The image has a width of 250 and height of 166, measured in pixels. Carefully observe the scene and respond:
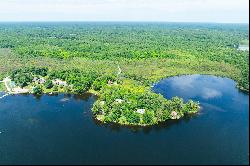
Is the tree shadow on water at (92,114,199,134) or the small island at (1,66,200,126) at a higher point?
the small island at (1,66,200,126)

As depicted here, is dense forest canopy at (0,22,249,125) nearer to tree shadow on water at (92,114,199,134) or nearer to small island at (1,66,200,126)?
small island at (1,66,200,126)

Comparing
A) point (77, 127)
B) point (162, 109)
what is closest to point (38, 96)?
point (77, 127)

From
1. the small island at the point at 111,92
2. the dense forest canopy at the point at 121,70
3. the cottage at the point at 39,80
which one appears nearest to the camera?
the small island at the point at 111,92

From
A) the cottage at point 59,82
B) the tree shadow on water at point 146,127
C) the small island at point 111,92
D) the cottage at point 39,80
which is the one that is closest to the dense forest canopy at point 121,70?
the small island at point 111,92

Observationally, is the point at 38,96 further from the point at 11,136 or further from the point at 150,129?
the point at 150,129

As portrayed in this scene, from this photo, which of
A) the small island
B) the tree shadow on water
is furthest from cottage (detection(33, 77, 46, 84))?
the tree shadow on water

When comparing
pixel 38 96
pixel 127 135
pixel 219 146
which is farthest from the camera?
pixel 38 96

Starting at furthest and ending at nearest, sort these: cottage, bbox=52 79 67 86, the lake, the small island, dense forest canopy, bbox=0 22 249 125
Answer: cottage, bbox=52 79 67 86 → dense forest canopy, bbox=0 22 249 125 → the small island → the lake

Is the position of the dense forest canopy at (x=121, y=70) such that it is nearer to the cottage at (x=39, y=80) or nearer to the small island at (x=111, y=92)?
the small island at (x=111, y=92)
